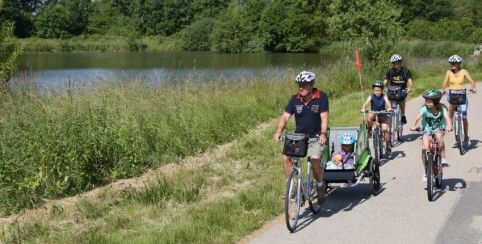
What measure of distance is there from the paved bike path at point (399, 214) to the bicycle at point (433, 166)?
168 millimetres

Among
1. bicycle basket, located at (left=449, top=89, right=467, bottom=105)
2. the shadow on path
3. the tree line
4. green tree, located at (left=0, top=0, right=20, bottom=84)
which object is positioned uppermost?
the tree line

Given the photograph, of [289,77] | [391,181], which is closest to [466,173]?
[391,181]

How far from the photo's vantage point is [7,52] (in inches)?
701

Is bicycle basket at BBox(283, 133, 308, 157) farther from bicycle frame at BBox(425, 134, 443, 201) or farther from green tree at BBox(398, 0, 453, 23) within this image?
green tree at BBox(398, 0, 453, 23)

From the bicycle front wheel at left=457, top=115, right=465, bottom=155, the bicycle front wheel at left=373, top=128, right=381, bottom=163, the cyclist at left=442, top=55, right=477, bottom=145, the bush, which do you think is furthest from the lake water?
the bush

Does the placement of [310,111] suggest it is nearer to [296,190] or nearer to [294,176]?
[294,176]

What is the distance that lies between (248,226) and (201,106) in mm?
8266

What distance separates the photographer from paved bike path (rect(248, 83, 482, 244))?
261 inches

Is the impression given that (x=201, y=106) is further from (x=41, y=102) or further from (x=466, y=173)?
(x=466, y=173)

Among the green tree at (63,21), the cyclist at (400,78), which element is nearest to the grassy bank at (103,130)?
the cyclist at (400,78)

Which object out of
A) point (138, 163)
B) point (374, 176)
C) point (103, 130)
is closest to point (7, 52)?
point (103, 130)

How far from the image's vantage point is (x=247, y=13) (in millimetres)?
101562

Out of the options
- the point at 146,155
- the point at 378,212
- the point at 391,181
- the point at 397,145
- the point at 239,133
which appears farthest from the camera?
the point at 239,133

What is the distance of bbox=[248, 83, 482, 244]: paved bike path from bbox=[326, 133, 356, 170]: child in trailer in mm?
528
